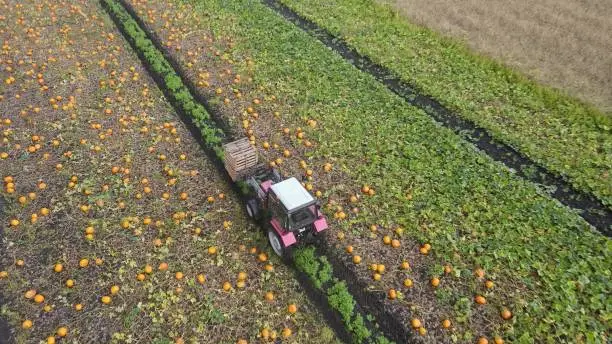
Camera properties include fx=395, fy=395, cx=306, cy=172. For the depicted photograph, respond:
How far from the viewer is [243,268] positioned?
845 centimetres

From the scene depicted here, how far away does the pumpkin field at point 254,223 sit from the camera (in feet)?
25.1

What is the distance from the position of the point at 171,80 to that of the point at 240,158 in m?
5.64

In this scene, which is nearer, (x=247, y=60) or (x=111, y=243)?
(x=111, y=243)

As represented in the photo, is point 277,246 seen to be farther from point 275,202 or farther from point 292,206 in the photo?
point 292,206

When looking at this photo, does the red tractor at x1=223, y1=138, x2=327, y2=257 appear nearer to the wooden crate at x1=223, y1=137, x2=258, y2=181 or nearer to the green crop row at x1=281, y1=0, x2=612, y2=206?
the wooden crate at x1=223, y1=137, x2=258, y2=181

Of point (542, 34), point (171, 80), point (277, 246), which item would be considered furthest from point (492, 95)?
point (171, 80)

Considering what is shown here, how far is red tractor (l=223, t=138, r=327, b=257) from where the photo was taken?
310 inches

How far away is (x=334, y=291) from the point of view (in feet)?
26.4

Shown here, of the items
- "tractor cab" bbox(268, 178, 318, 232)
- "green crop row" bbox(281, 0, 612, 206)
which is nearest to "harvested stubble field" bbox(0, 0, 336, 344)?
"tractor cab" bbox(268, 178, 318, 232)

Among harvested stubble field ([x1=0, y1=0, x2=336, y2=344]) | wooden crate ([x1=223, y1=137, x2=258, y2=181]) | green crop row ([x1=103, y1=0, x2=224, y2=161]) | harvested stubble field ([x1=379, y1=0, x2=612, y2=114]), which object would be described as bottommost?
harvested stubble field ([x1=0, y1=0, x2=336, y2=344])

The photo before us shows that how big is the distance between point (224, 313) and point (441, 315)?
427 cm

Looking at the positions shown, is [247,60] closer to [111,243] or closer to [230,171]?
[230,171]

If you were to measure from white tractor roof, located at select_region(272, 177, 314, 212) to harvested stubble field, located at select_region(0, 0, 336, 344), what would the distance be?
5.09ft

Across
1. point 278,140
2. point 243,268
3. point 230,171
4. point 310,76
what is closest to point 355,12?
point 310,76
